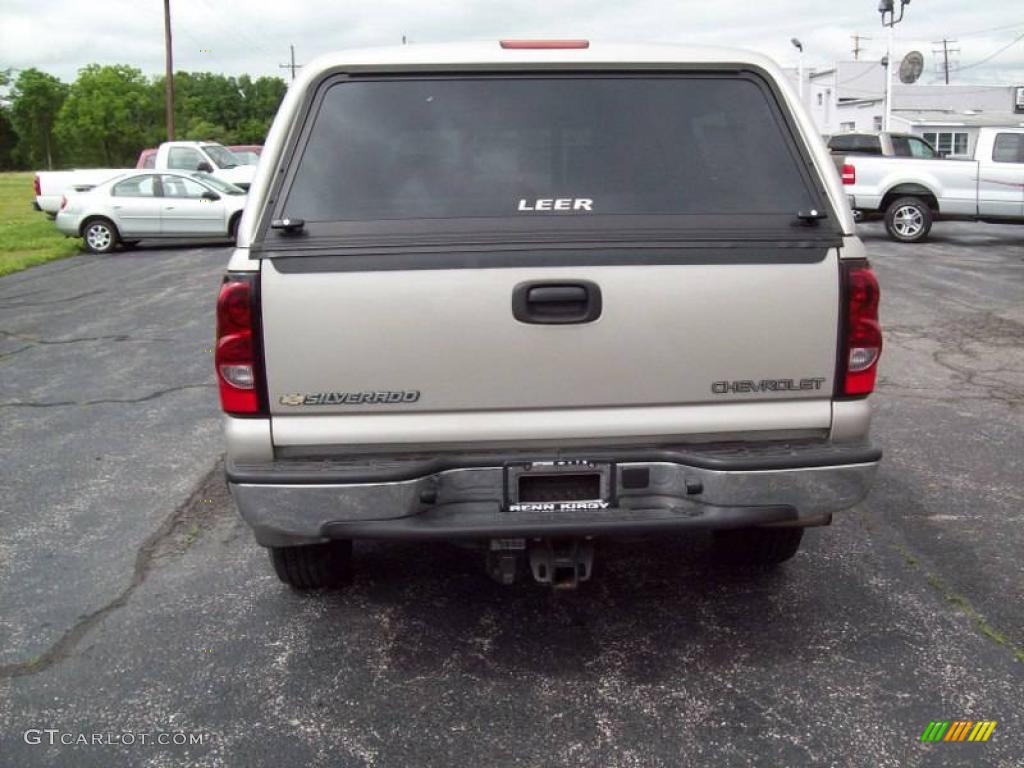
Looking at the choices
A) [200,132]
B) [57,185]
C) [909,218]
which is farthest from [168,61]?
[200,132]

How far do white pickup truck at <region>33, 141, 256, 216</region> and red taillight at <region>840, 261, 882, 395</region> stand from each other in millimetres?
18652

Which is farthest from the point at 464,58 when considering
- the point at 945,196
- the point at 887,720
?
the point at 945,196

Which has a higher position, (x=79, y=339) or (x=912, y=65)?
(x=912, y=65)

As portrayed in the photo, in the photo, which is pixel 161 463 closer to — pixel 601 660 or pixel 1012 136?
pixel 601 660

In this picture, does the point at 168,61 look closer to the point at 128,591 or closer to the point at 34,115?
the point at 128,591

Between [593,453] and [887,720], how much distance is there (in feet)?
3.97

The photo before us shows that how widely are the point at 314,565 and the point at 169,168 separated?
21.0m

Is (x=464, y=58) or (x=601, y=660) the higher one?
(x=464, y=58)

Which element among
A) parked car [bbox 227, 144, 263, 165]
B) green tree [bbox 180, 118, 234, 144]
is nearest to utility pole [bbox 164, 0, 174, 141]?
A: parked car [bbox 227, 144, 263, 165]

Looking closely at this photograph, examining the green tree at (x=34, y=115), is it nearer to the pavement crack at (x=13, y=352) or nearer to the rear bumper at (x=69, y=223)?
the rear bumper at (x=69, y=223)

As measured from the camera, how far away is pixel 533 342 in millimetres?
3199

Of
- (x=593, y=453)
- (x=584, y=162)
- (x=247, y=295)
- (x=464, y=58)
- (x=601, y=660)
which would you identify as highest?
(x=464, y=58)

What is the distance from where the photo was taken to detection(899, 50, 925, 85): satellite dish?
1818 inches

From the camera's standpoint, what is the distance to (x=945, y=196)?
1697 centimetres
